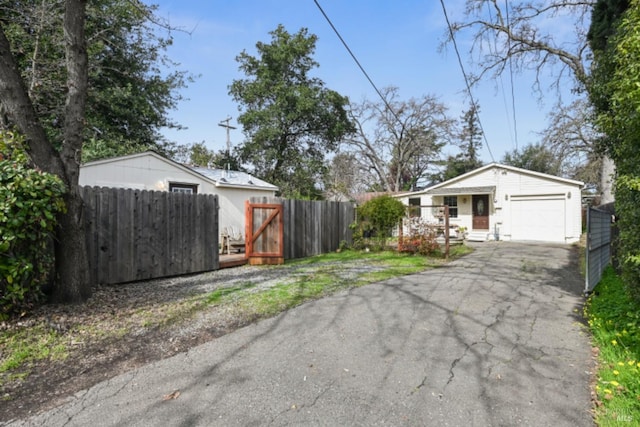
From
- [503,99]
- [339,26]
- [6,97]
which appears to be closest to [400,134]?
[503,99]

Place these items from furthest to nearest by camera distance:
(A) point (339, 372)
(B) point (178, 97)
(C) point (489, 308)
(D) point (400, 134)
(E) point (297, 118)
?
(D) point (400, 134) → (E) point (297, 118) → (B) point (178, 97) → (C) point (489, 308) → (A) point (339, 372)

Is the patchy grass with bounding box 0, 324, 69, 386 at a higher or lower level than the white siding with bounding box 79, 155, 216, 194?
lower

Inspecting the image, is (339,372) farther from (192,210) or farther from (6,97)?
(192,210)

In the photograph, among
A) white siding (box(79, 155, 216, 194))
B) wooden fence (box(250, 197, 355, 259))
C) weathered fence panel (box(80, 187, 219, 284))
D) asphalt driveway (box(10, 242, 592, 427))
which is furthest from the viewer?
wooden fence (box(250, 197, 355, 259))

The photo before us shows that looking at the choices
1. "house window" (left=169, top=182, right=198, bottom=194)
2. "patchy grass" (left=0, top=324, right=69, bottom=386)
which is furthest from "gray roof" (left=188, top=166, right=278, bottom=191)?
"patchy grass" (left=0, top=324, right=69, bottom=386)

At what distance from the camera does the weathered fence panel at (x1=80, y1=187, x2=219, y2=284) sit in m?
5.95

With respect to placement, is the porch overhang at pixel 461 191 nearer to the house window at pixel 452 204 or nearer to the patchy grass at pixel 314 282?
the house window at pixel 452 204

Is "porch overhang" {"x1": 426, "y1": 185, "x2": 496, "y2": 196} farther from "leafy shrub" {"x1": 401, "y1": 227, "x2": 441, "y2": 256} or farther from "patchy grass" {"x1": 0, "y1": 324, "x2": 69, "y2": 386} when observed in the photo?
"patchy grass" {"x1": 0, "y1": 324, "x2": 69, "y2": 386}

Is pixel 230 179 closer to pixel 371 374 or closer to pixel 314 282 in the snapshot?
pixel 314 282

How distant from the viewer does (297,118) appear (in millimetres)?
21781

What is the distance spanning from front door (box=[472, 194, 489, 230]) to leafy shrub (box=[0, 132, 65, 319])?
17427mm

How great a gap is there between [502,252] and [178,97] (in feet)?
58.0

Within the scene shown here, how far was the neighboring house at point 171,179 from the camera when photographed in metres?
9.29

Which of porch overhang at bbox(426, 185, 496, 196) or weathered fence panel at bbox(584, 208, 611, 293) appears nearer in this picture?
weathered fence panel at bbox(584, 208, 611, 293)
